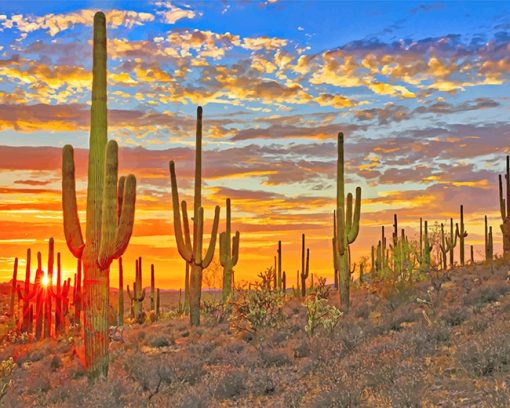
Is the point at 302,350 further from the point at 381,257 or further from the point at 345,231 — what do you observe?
the point at 381,257

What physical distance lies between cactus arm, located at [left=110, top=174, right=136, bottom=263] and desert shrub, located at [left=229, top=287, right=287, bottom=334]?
721cm

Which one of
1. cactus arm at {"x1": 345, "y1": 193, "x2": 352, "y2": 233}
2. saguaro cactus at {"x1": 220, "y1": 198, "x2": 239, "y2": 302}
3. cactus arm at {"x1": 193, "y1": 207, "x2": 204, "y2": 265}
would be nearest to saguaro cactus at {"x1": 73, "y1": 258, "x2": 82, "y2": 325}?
saguaro cactus at {"x1": 220, "y1": 198, "x2": 239, "y2": 302}

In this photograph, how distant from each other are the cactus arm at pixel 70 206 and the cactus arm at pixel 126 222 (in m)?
1.45

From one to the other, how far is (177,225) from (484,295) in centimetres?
1091

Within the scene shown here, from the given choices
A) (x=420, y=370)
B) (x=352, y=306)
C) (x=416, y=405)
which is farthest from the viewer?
(x=352, y=306)

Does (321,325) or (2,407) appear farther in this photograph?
(321,325)

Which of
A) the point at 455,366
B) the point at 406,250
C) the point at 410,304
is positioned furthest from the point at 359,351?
the point at 406,250

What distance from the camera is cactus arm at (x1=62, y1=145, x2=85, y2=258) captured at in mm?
13500

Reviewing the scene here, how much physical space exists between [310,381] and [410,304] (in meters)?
9.74

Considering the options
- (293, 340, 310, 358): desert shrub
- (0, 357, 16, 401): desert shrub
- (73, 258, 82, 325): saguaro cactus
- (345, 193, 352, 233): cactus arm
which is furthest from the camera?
(73, 258, 82, 325): saguaro cactus

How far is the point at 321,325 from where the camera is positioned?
17.4m

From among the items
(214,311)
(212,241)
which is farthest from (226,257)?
(212,241)

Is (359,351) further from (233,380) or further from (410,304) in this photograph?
(410,304)

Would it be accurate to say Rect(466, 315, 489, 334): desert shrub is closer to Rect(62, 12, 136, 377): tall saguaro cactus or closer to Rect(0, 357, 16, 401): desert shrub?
Rect(62, 12, 136, 377): tall saguaro cactus
